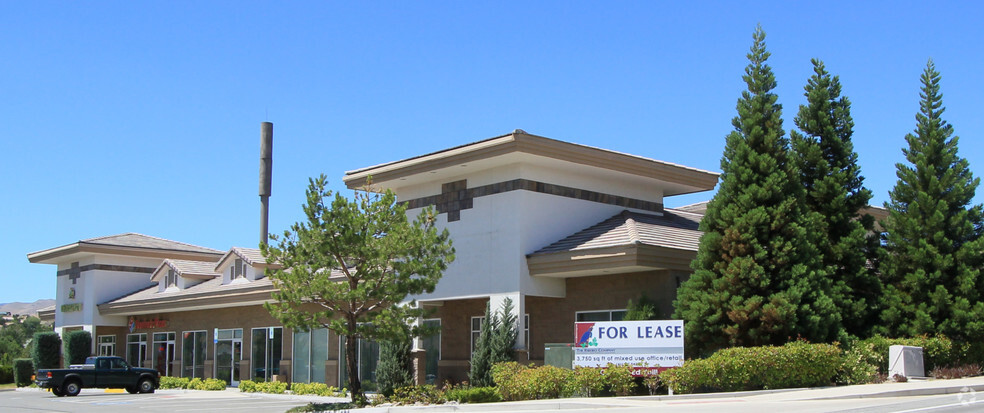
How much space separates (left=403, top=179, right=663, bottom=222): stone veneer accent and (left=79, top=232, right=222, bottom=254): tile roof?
23.0 m

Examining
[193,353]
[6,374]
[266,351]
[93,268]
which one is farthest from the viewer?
[6,374]

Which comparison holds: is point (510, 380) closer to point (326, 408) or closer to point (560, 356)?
point (560, 356)

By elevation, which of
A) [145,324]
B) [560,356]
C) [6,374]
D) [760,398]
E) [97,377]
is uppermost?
[145,324]

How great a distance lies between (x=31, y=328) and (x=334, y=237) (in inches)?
3285

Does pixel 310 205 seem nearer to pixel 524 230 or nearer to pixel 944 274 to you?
pixel 524 230

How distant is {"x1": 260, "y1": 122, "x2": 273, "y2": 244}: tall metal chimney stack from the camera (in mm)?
48375

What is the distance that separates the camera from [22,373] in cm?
4538

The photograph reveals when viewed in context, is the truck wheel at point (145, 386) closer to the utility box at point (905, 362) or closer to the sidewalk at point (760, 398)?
the sidewalk at point (760, 398)

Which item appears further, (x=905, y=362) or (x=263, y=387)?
(x=263, y=387)

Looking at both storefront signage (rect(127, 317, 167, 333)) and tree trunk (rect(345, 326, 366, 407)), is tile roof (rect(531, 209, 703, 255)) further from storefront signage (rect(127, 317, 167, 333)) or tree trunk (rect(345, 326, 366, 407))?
storefront signage (rect(127, 317, 167, 333))

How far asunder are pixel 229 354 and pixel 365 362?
9717 mm

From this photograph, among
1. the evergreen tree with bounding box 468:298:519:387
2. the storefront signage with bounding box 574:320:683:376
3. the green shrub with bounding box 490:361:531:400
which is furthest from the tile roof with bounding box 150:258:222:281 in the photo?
the storefront signage with bounding box 574:320:683:376

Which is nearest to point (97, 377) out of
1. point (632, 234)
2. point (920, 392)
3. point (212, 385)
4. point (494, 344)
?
point (212, 385)

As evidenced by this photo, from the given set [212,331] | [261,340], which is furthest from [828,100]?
[212,331]
